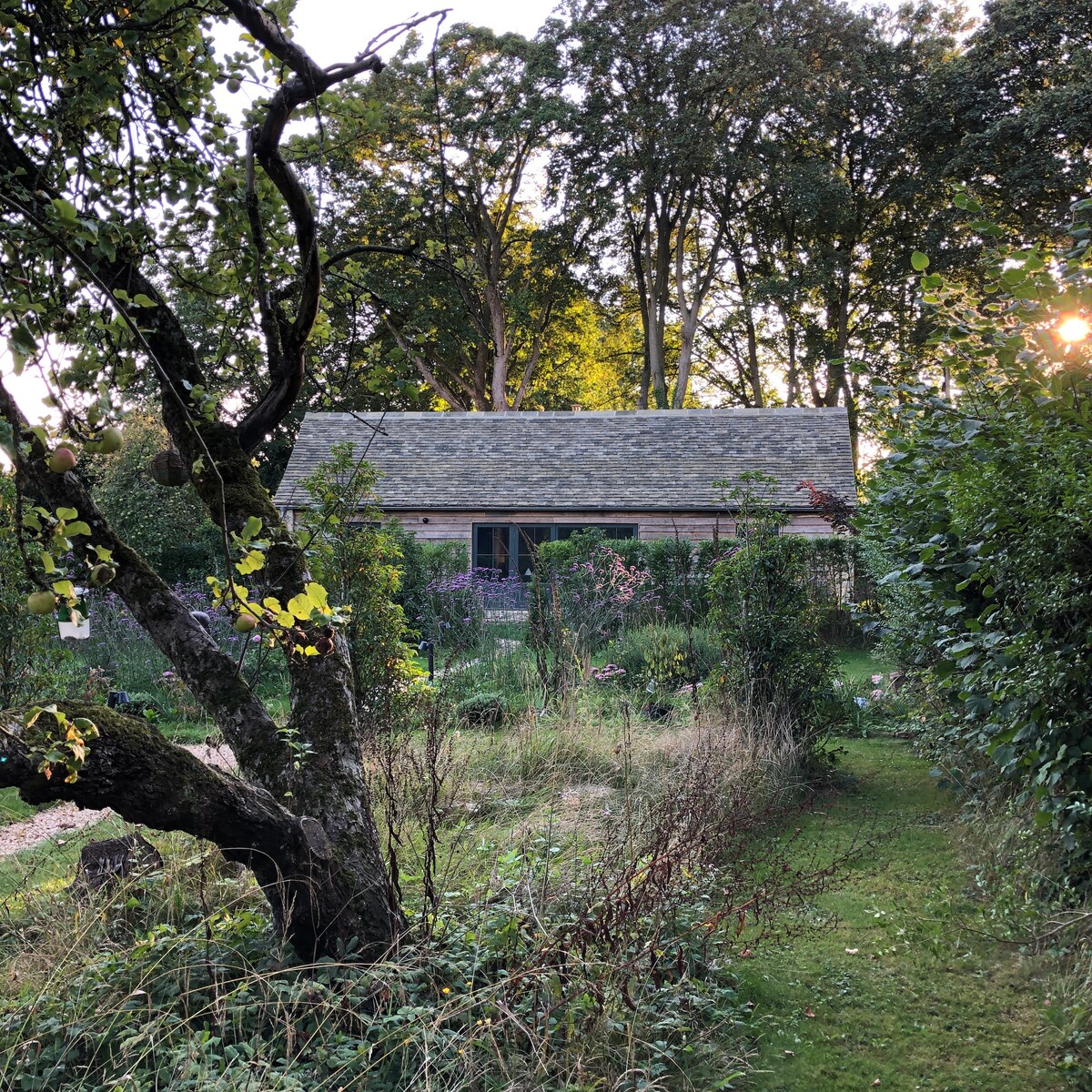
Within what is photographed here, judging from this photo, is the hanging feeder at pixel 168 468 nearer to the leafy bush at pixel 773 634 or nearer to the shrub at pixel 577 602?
the shrub at pixel 577 602

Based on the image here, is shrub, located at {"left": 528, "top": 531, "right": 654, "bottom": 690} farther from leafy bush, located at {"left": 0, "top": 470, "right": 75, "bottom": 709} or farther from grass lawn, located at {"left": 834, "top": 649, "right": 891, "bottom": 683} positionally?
leafy bush, located at {"left": 0, "top": 470, "right": 75, "bottom": 709}

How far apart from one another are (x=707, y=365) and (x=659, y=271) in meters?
4.83

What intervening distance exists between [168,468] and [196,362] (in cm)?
41

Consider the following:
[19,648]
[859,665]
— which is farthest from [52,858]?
[859,665]

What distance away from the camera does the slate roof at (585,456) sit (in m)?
19.2

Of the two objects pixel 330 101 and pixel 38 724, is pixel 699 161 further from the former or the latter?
pixel 38 724

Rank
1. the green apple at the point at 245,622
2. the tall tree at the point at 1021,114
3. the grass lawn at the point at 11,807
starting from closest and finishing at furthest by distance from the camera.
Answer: the green apple at the point at 245,622 < the grass lawn at the point at 11,807 < the tall tree at the point at 1021,114

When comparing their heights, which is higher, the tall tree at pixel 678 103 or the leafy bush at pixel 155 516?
the tall tree at pixel 678 103

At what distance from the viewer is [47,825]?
6.72 meters

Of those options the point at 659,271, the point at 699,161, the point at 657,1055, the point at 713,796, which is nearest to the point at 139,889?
the point at 657,1055

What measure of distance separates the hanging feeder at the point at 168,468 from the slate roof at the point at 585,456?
1490 cm

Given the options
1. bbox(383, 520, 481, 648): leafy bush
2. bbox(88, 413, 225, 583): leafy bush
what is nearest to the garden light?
bbox(383, 520, 481, 648): leafy bush

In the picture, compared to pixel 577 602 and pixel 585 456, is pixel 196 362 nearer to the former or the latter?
pixel 577 602

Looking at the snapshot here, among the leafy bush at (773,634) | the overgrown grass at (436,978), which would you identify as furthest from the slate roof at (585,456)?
the overgrown grass at (436,978)
